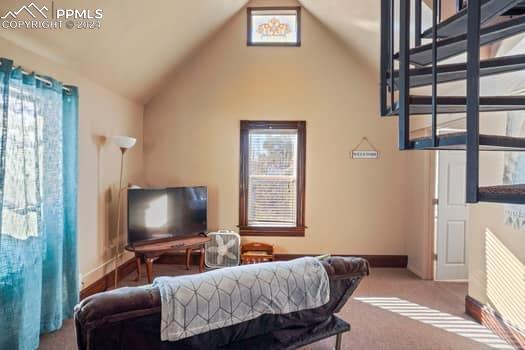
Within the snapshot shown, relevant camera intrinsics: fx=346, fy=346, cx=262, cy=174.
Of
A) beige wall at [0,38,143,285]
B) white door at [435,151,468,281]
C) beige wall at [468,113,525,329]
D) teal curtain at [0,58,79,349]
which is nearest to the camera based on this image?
teal curtain at [0,58,79,349]

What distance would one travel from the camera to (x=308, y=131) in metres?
5.21

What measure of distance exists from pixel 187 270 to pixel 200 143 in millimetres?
1874

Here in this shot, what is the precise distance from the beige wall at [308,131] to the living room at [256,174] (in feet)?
0.10

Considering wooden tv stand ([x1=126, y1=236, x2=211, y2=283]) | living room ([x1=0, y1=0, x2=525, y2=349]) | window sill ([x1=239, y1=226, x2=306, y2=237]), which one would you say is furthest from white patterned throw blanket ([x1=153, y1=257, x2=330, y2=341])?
window sill ([x1=239, y1=226, x2=306, y2=237])

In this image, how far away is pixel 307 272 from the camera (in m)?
2.14

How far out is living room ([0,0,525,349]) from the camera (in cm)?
208

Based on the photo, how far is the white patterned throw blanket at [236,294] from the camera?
175 cm

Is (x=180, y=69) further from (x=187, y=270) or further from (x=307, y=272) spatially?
(x=307, y=272)

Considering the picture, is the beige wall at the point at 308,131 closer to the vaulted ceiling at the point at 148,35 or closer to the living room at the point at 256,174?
the living room at the point at 256,174

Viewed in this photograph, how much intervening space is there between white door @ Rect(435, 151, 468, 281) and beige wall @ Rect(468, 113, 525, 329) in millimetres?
955

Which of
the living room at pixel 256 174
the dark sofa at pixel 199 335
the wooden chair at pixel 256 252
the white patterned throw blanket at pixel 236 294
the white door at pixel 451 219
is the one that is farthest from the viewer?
the wooden chair at pixel 256 252

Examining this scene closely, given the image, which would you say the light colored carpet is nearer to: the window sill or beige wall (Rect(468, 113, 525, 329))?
beige wall (Rect(468, 113, 525, 329))

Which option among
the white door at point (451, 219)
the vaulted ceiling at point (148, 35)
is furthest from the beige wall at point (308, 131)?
the white door at point (451, 219)

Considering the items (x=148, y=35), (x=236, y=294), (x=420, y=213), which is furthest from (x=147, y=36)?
(x=420, y=213)
